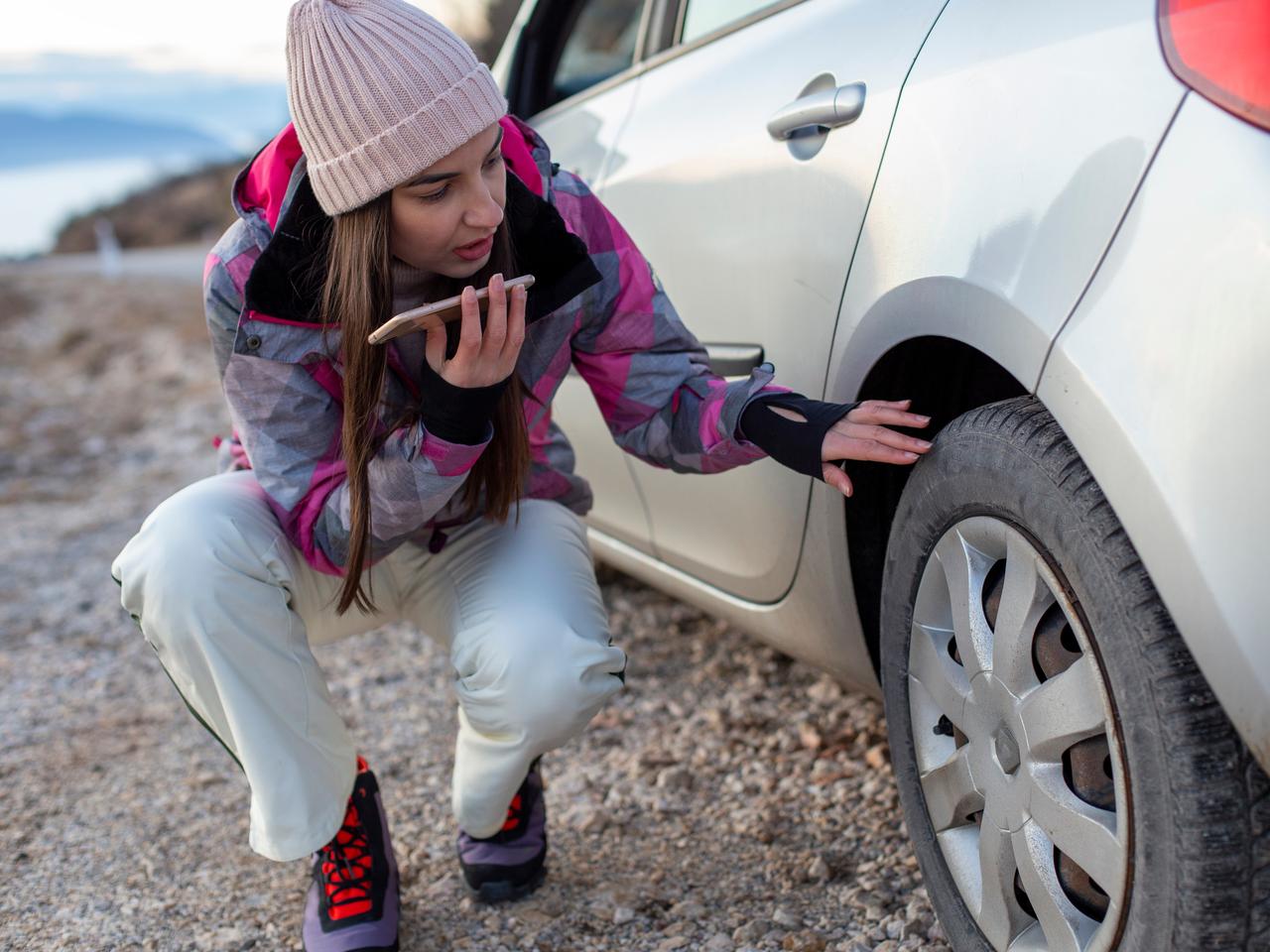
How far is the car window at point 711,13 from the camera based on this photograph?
2.00 meters

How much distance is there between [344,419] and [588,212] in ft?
1.53

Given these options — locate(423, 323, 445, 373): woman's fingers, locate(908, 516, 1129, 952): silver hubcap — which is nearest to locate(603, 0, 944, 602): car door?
locate(908, 516, 1129, 952): silver hubcap

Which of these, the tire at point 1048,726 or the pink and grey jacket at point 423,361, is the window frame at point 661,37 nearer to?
the pink and grey jacket at point 423,361

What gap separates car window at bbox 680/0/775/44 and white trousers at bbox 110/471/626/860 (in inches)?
35.8

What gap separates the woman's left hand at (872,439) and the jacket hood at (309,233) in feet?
1.34

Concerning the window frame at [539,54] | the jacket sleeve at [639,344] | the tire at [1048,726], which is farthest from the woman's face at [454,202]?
the window frame at [539,54]

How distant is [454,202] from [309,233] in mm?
208

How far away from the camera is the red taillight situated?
0.97m

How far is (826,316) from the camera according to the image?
1606 millimetres

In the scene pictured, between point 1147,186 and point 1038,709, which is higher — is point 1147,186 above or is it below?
above

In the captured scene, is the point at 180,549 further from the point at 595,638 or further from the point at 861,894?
the point at 861,894

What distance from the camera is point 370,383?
1.62 meters

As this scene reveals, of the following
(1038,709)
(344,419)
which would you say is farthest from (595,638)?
(1038,709)

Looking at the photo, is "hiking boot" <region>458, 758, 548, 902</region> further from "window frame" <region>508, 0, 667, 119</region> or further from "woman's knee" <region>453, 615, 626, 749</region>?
"window frame" <region>508, 0, 667, 119</region>
